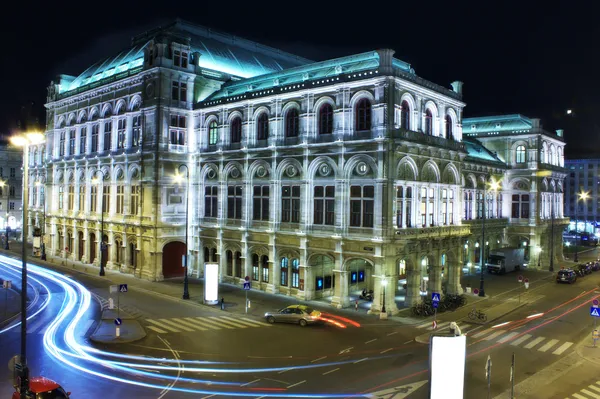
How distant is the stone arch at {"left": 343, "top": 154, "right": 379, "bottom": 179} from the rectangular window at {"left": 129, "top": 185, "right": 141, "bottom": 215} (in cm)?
2497

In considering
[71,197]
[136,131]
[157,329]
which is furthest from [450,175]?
[71,197]

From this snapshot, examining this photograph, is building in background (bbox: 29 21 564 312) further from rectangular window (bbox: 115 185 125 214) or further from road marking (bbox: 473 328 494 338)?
road marking (bbox: 473 328 494 338)

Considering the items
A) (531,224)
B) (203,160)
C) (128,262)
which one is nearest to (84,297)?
(128,262)

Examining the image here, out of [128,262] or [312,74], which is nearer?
[312,74]

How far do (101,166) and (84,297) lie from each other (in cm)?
2218

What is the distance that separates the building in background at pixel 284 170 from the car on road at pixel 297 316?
5.95m

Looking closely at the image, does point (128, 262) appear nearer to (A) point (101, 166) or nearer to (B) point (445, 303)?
(A) point (101, 166)

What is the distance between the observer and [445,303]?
38.3 m

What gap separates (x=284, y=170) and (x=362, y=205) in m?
8.82

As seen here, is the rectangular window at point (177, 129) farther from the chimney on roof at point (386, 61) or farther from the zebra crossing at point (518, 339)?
the zebra crossing at point (518, 339)

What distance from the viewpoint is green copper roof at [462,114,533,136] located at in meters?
65.9

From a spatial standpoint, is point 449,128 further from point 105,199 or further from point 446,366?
point 105,199

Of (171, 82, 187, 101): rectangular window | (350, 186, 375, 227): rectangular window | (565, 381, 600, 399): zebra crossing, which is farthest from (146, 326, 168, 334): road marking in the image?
(171, 82, 187, 101): rectangular window

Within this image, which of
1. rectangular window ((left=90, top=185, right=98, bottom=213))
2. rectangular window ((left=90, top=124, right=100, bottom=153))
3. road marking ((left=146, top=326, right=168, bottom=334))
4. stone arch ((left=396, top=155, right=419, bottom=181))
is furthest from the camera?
rectangular window ((left=90, top=124, right=100, bottom=153))
